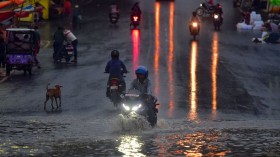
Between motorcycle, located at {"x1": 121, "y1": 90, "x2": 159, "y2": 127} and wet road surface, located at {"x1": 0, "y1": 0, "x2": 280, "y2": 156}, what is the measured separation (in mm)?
387

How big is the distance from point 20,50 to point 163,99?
29.3 feet

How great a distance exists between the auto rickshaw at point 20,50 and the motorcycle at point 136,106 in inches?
522

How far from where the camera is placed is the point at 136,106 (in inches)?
724

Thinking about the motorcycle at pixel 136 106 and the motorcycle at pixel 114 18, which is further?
the motorcycle at pixel 114 18

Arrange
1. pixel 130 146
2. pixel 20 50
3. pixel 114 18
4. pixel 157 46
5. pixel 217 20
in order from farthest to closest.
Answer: pixel 114 18 → pixel 217 20 → pixel 157 46 → pixel 20 50 → pixel 130 146

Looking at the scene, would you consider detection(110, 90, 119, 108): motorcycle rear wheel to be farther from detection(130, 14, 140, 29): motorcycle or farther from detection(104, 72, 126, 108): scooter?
detection(130, 14, 140, 29): motorcycle

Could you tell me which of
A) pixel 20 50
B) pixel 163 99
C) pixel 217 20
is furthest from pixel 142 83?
pixel 217 20

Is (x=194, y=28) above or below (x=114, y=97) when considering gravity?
above

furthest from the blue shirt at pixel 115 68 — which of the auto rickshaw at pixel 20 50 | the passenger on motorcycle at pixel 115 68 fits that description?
the auto rickshaw at pixel 20 50

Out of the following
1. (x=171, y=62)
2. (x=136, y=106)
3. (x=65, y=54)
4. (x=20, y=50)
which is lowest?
(x=136, y=106)

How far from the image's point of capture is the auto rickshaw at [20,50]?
31328 millimetres

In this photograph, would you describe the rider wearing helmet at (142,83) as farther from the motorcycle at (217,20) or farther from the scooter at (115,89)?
the motorcycle at (217,20)

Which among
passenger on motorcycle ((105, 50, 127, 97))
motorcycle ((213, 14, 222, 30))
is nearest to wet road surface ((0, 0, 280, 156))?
passenger on motorcycle ((105, 50, 127, 97))

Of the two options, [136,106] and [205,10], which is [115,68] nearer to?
[136,106]
